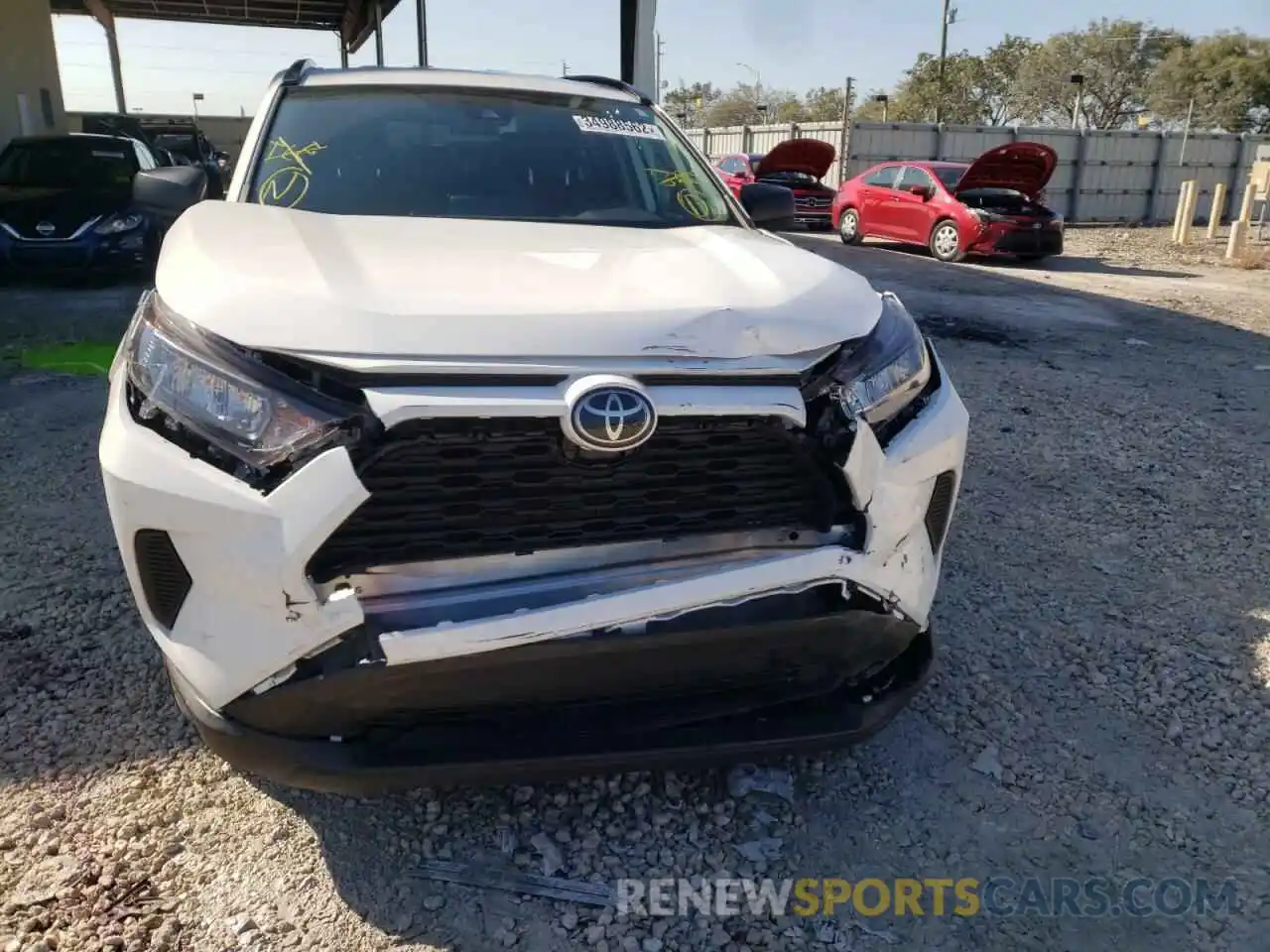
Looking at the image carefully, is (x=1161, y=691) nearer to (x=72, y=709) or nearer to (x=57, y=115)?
(x=72, y=709)

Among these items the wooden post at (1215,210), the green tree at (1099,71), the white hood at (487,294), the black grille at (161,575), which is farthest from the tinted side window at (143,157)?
the green tree at (1099,71)

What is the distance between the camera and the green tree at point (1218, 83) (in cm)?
4353

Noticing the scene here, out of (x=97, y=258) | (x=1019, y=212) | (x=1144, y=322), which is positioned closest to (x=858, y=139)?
(x=1019, y=212)

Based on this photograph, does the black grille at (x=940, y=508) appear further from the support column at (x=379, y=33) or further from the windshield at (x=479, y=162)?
the support column at (x=379, y=33)

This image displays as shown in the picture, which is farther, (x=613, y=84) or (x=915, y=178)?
(x=915, y=178)

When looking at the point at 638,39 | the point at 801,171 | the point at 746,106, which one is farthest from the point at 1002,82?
the point at 638,39

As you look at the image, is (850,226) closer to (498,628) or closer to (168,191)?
(168,191)

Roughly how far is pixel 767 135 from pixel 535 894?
25965mm

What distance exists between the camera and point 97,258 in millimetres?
9312

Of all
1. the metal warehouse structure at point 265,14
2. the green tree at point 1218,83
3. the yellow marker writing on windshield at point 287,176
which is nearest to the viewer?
the yellow marker writing on windshield at point 287,176

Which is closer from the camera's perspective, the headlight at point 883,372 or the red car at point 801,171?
the headlight at point 883,372

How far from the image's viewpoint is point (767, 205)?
150 inches

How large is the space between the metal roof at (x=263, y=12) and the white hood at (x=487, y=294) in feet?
71.1

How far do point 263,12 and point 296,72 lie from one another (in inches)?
975
